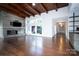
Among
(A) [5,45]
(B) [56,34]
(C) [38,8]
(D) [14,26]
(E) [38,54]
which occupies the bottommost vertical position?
(E) [38,54]

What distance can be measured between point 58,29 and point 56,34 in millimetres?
98

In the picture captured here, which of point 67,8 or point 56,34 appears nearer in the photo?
point 67,8

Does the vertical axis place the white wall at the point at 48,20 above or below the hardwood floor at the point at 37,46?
above

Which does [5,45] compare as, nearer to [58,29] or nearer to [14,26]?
[14,26]

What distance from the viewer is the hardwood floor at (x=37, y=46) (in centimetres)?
188

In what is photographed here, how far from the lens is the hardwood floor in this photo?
188 cm

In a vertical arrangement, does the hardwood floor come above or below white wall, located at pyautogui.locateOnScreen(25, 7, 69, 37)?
below

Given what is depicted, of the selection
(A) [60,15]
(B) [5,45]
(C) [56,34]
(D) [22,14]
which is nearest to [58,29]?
(C) [56,34]

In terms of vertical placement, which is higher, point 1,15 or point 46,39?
point 1,15

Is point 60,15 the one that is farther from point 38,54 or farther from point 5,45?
point 5,45

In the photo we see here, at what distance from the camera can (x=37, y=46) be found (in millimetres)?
1952

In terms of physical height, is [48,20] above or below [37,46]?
above

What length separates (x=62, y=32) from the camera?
1958 millimetres

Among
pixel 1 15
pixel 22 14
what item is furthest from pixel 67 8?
pixel 1 15
